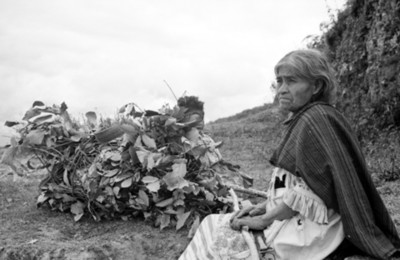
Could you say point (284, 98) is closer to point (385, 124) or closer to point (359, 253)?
point (359, 253)

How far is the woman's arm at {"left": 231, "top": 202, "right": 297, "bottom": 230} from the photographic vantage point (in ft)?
7.60

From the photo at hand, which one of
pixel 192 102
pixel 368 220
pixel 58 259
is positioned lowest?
pixel 58 259

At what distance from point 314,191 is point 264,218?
311mm

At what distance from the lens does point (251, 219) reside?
8.21 ft

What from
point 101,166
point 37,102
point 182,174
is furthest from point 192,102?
point 37,102

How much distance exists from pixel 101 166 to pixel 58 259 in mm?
763

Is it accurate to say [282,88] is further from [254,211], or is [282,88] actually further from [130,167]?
[130,167]

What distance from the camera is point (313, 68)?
2.31m

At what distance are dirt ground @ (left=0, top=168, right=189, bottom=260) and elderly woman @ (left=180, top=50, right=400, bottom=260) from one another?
104 centimetres

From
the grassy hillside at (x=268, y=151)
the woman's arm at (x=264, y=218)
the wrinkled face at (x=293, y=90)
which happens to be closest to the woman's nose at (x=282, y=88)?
the wrinkled face at (x=293, y=90)

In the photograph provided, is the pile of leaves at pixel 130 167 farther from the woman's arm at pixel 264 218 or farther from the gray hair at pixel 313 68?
the gray hair at pixel 313 68

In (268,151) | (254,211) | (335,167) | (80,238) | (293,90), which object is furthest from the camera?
(268,151)

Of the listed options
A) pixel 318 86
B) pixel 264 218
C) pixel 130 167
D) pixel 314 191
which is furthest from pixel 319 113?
pixel 130 167

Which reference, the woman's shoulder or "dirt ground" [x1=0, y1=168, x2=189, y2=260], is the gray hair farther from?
"dirt ground" [x1=0, y1=168, x2=189, y2=260]
